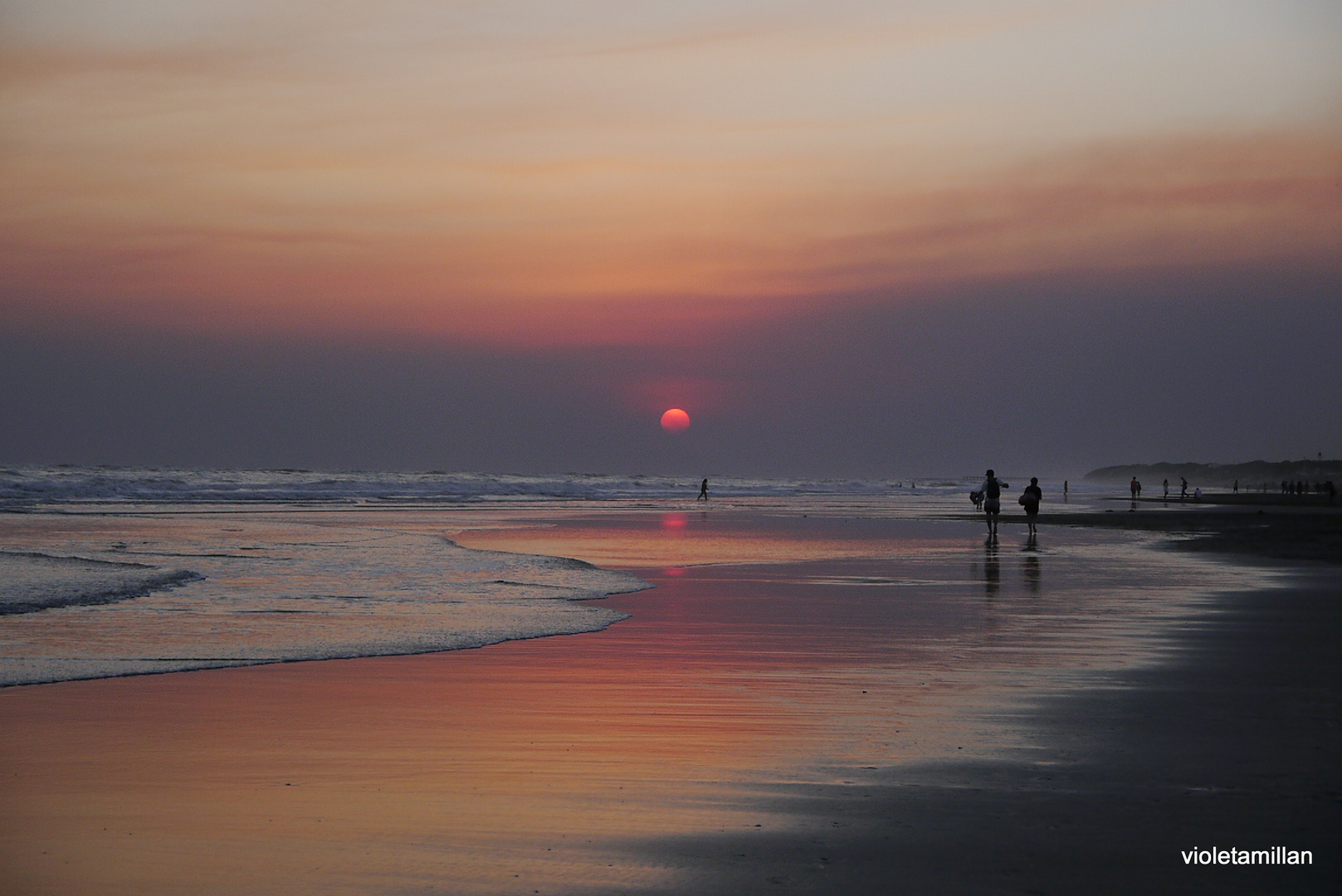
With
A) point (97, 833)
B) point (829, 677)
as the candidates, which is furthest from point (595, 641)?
point (97, 833)

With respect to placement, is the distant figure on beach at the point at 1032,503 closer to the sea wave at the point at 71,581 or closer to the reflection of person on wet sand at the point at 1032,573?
the reflection of person on wet sand at the point at 1032,573

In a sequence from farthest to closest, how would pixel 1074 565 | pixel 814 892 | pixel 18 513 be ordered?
1. pixel 18 513
2. pixel 1074 565
3. pixel 814 892

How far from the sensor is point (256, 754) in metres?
7.27

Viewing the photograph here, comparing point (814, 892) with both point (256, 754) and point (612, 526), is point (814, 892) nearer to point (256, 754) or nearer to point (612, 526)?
point (256, 754)

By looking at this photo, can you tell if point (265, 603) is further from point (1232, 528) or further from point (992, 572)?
point (1232, 528)

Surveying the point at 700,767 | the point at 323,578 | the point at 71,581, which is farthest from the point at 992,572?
the point at 700,767

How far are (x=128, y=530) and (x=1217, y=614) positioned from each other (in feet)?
99.2

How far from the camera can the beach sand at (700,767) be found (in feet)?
17.0

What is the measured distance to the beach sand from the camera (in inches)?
205

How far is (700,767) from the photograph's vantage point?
275 inches

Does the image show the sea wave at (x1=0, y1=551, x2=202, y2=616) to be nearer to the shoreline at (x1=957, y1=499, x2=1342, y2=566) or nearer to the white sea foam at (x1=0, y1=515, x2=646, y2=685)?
the white sea foam at (x1=0, y1=515, x2=646, y2=685)

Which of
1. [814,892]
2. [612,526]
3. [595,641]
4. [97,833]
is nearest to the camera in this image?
[814,892]

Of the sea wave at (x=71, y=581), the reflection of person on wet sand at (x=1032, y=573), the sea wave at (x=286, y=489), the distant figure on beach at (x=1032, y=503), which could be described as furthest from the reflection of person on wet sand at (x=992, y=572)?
the sea wave at (x=286, y=489)

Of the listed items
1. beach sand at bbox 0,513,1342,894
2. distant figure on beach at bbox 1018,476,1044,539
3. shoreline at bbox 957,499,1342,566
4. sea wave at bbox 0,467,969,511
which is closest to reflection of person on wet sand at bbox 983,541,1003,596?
distant figure on beach at bbox 1018,476,1044,539
